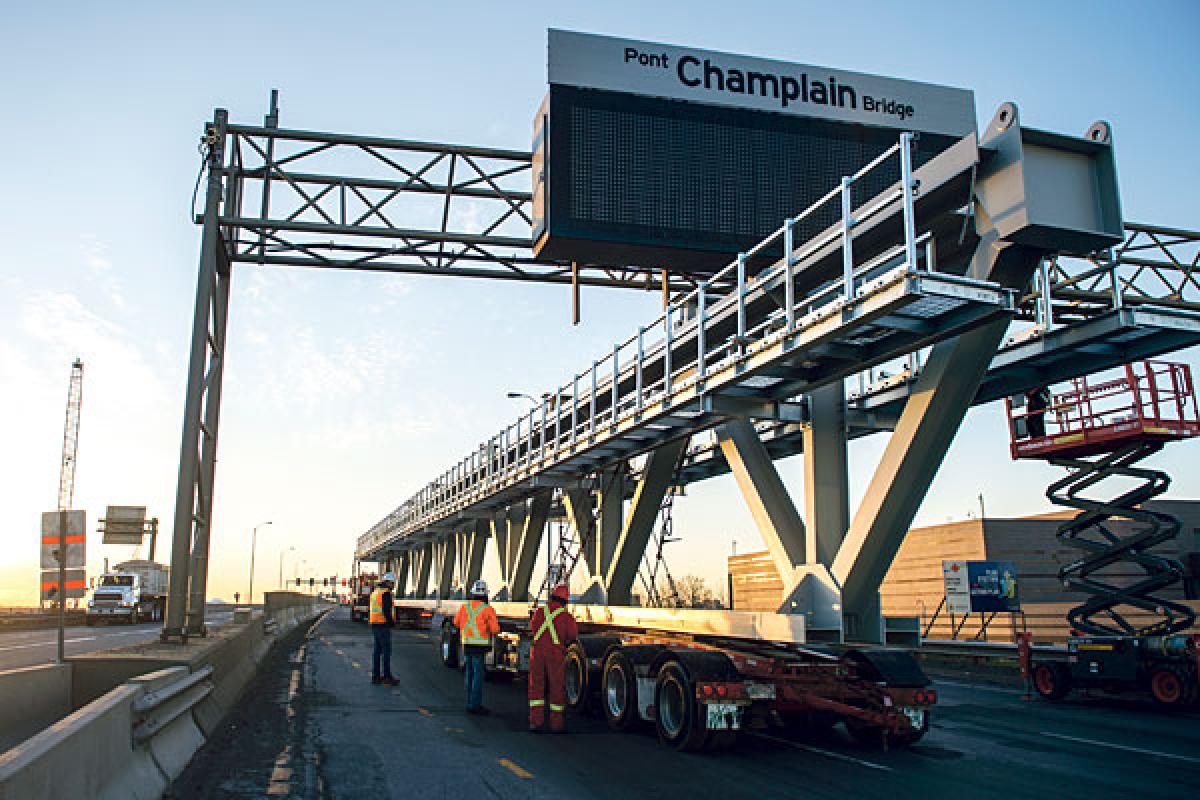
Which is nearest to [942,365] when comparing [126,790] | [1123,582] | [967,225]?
[967,225]

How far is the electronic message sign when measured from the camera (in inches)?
576

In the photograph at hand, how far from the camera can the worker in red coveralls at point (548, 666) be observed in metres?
11.4

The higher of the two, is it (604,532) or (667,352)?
(667,352)

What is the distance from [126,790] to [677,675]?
19.0ft

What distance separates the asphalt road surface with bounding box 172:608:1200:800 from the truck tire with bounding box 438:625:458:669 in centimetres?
548

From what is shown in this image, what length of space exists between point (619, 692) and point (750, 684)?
2.42 metres

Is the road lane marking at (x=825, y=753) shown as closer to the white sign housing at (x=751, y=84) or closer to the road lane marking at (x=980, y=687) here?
the road lane marking at (x=980, y=687)

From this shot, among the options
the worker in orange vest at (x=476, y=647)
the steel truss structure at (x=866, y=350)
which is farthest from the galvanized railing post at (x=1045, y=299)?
the worker in orange vest at (x=476, y=647)

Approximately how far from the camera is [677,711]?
34.0ft

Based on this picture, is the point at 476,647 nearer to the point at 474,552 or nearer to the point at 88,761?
the point at 88,761

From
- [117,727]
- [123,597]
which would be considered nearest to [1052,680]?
[117,727]

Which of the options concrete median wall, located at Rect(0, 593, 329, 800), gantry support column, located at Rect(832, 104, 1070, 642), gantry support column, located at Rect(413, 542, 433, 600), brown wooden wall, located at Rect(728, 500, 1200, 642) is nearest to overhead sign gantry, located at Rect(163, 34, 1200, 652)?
gantry support column, located at Rect(832, 104, 1070, 642)

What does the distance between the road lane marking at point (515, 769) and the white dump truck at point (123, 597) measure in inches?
1562

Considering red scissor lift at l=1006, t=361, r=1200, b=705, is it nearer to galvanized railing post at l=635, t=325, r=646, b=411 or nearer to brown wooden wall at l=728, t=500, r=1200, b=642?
galvanized railing post at l=635, t=325, r=646, b=411
